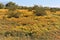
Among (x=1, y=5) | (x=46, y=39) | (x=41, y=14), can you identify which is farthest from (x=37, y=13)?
(x=46, y=39)

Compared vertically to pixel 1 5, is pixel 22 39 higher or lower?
higher

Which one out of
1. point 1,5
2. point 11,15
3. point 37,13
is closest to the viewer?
point 11,15

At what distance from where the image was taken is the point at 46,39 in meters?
14.1

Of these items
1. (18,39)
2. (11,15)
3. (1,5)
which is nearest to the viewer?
(18,39)

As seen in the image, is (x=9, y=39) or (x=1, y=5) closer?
(x=9, y=39)

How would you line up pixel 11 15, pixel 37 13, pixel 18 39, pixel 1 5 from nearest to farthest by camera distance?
pixel 18 39 → pixel 11 15 → pixel 37 13 → pixel 1 5

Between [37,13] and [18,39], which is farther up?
[18,39]

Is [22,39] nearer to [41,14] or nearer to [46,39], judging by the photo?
[46,39]

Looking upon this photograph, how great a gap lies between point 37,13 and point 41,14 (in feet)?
3.38

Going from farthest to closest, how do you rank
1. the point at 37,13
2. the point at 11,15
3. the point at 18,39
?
1. the point at 37,13
2. the point at 11,15
3. the point at 18,39

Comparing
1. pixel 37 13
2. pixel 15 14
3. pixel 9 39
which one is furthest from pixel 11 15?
pixel 9 39

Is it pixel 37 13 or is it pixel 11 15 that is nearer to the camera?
pixel 11 15

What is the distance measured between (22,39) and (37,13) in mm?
40139

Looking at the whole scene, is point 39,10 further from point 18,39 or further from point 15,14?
point 18,39
